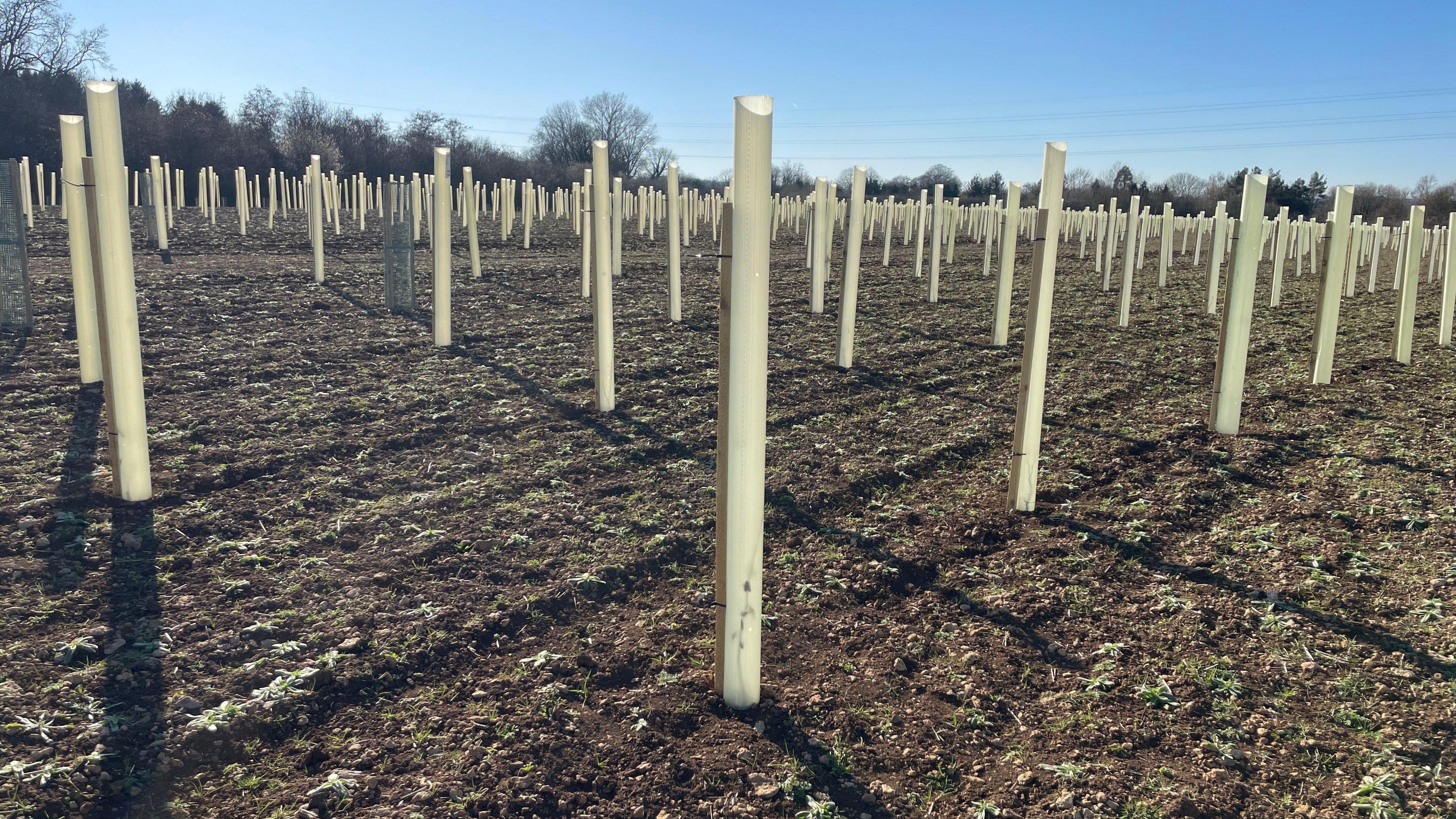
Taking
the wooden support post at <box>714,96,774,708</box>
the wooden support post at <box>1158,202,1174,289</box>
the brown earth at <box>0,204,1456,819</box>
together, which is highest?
the wooden support post at <box>1158,202,1174,289</box>

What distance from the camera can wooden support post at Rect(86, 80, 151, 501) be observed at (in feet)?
13.8

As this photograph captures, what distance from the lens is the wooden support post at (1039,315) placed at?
169 inches

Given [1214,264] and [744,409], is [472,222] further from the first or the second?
[744,409]

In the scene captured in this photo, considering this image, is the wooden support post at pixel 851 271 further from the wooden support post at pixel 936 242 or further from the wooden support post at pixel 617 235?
the wooden support post at pixel 936 242

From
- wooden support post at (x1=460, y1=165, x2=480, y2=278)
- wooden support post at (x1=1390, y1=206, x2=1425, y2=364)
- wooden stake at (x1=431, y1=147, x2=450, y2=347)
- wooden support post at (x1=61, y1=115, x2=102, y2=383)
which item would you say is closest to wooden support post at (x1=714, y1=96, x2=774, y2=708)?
wooden support post at (x1=61, y1=115, x2=102, y2=383)

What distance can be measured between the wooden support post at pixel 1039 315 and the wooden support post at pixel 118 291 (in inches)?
175

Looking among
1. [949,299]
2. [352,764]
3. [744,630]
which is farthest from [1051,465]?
[949,299]

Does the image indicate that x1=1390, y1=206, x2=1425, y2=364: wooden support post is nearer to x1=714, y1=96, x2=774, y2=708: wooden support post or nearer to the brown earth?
the brown earth

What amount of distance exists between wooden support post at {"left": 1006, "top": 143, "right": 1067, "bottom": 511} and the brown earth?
1.45 feet

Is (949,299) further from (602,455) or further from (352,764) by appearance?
(352,764)

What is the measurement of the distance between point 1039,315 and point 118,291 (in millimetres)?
4625

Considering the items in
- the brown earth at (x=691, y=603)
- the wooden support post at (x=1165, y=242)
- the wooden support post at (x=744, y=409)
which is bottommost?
the brown earth at (x=691, y=603)

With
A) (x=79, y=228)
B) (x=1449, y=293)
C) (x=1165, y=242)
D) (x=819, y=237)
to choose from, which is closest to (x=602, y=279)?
(x=79, y=228)

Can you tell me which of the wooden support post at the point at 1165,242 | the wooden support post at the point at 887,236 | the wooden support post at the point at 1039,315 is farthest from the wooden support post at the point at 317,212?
the wooden support post at the point at 1165,242
